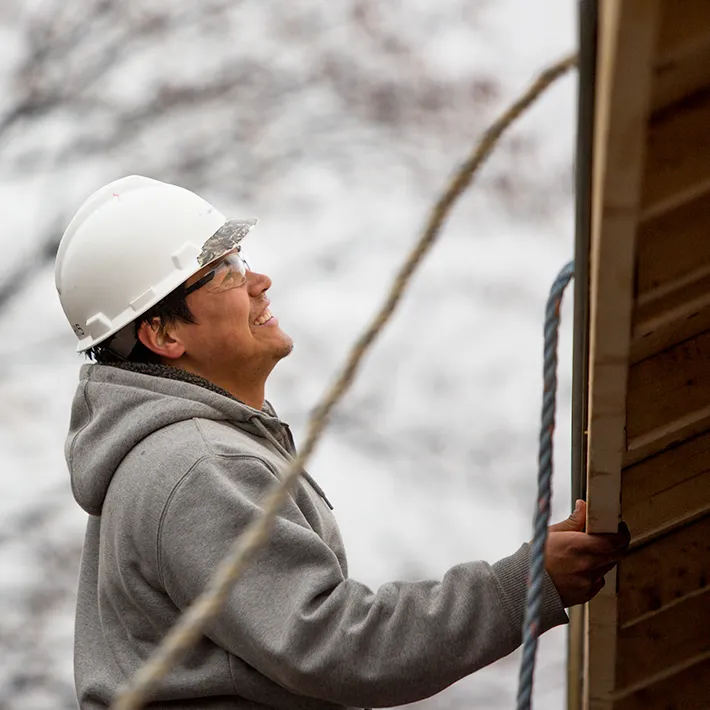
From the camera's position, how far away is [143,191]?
2779 millimetres

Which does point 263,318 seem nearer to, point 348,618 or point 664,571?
point 348,618

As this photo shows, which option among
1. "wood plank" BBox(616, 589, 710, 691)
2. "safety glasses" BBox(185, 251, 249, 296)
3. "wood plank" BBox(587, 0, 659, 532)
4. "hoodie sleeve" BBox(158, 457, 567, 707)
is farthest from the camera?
"safety glasses" BBox(185, 251, 249, 296)

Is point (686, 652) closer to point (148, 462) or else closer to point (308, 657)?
point (308, 657)

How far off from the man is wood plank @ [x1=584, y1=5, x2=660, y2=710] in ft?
1.21

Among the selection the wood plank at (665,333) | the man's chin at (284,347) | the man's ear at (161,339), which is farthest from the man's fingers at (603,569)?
the man's ear at (161,339)

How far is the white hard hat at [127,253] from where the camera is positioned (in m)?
2.64

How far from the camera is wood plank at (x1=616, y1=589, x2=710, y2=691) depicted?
2.51m

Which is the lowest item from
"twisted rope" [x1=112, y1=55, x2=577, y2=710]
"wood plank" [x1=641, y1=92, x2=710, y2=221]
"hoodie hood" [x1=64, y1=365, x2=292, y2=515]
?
"twisted rope" [x1=112, y1=55, x2=577, y2=710]

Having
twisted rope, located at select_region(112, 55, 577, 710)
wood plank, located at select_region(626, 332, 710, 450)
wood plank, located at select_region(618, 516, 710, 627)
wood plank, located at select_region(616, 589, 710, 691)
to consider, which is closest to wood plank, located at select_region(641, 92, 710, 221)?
twisted rope, located at select_region(112, 55, 577, 710)

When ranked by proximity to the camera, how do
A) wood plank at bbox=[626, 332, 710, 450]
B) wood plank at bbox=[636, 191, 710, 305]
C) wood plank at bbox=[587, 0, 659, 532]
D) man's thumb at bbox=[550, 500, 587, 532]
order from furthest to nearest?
→ man's thumb at bbox=[550, 500, 587, 532] < wood plank at bbox=[626, 332, 710, 450] < wood plank at bbox=[636, 191, 710, 305] < wood plank at bbox=[587, 0, 659, 532]

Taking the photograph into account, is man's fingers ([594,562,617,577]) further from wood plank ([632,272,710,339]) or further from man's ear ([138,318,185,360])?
man's ear ([138,318,185,360])

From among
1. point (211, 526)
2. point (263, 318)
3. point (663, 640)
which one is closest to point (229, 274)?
point (263, 318)

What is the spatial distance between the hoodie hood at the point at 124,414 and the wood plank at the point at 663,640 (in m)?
0.85

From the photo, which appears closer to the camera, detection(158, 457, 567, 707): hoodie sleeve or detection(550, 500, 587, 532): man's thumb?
detection(158, 457, 567, 707): hoodie sleeve
